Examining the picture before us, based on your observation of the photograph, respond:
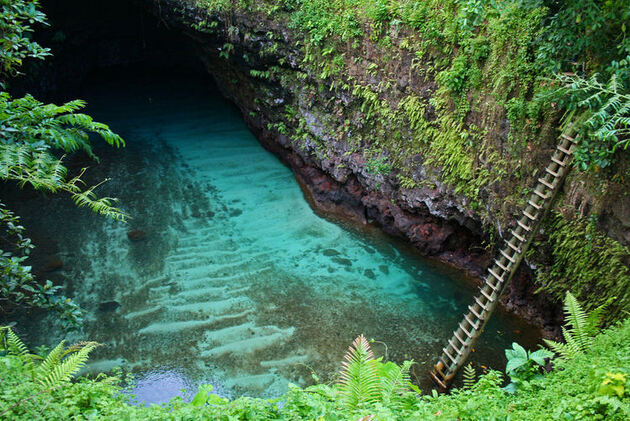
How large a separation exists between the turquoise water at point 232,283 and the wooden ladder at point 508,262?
420 millimetres

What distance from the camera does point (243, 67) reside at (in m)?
10.6

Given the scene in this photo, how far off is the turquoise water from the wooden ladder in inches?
16.5

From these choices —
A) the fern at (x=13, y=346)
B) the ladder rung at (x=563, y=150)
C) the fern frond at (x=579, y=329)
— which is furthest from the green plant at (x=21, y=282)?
the ladder rung at (x=563, y=150)

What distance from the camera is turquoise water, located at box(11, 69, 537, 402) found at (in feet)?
20.7

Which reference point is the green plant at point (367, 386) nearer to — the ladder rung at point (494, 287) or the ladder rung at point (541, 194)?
the ladder rung at point (494, 287)

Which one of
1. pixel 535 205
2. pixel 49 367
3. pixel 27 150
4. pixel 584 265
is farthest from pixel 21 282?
pixel 584 265

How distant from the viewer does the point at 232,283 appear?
24.5ft

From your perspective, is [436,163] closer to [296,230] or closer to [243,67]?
[296,230]

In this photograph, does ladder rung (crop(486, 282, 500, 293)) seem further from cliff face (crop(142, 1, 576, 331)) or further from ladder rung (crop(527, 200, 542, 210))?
cliff face (crop(142, 1, 576, 331))

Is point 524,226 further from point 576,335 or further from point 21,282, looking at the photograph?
point 21,282

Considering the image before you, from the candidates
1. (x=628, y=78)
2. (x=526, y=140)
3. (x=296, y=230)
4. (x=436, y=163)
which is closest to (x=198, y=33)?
(x=296, y=230)

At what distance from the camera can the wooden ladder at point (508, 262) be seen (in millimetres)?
5473

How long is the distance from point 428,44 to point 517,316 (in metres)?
4.53

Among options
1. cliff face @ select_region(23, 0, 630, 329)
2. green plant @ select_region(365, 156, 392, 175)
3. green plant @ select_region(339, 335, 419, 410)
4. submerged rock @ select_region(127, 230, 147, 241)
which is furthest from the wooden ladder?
submerged rock @ select_region(127, 230, 147, 241)
